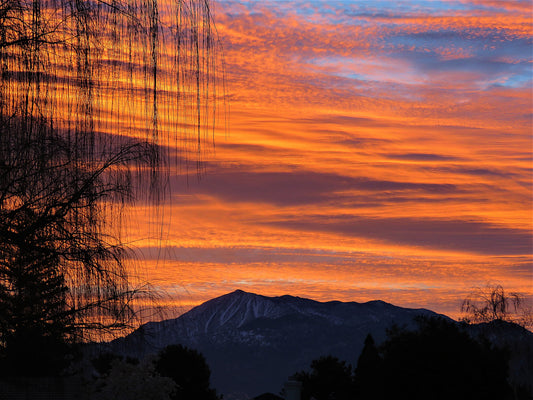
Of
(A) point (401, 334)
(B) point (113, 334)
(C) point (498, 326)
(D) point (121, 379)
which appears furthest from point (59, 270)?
(C) point (498, 326)

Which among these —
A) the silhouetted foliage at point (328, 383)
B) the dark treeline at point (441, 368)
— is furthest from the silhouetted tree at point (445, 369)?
→ the silhouetted foliage at point (328, 383)

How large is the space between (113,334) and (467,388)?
121 ft

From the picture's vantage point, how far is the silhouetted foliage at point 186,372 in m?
58.5

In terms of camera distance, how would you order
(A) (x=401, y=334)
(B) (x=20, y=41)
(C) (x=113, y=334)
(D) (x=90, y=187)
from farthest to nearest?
(A) (x=401, y=334) < (C) (x=113, y=334) < (D) (x=90, y=187) < (B) (x=20, y=41)

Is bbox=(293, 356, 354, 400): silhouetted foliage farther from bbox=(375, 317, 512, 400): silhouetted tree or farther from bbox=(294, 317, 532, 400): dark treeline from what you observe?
bbox=(375, 317, 512, 400): silhouetted tree

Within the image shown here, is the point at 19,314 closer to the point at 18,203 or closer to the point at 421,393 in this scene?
the point at 18,203

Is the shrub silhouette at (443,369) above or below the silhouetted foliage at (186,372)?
above

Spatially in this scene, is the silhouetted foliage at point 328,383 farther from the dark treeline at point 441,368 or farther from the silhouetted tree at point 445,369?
the silhouetted tree at point 445,369

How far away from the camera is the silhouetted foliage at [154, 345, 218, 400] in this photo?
58.5 metres

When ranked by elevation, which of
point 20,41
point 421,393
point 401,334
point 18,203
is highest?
point 20,41

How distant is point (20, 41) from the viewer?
7.00 metres

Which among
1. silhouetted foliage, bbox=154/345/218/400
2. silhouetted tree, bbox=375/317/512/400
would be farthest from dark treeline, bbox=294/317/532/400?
silhouetted foliage, bbox=154/345/218/400

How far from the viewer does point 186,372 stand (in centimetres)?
5928

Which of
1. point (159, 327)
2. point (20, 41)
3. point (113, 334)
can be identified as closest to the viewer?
point (20, 41)
